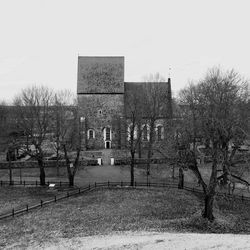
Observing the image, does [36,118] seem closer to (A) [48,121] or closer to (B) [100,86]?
(A) [48,121]

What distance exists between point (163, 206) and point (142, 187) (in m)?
7.09

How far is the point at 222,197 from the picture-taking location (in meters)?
27.3

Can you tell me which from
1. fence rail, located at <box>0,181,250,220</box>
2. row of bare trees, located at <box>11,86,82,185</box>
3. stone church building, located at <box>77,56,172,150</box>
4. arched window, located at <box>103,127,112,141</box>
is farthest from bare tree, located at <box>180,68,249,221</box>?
arched window, located at <box>103,127,112,141</box>

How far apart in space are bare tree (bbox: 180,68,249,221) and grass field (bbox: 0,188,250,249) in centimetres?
179

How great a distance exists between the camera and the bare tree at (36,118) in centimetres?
3341

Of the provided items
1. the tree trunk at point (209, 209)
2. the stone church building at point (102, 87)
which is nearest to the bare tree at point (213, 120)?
the tree trunk at point (209, 209)

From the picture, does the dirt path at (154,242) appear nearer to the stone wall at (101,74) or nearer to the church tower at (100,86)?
the church tower at (100,86)

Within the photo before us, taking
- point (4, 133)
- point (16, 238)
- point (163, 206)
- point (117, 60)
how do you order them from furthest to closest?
point (117, 60) < point (4, 133) < point (163, 206) < point (16, 238)

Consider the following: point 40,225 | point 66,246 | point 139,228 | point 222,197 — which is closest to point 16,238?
point 40,225

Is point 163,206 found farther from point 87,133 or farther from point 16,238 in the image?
point 87,133

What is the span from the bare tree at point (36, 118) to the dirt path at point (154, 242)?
17222 millimetres

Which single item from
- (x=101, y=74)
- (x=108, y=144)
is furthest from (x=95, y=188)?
(x=101, y=74)

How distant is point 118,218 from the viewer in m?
21.8

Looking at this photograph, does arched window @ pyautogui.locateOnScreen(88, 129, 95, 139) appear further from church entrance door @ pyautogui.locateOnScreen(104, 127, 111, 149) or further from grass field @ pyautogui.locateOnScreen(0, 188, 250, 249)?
grass field @ pyautogui.locateOnScreen(0, 188, 250, 249)
